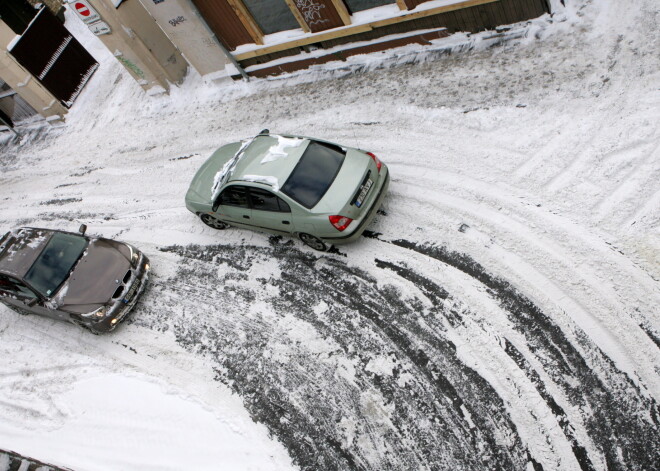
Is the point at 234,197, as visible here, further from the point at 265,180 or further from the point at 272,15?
the point at 272,15

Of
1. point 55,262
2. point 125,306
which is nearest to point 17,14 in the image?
point 55,262

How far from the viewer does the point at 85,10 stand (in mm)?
13758

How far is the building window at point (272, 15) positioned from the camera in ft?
42.2

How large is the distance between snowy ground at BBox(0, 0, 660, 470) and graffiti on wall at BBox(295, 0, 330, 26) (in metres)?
1.97

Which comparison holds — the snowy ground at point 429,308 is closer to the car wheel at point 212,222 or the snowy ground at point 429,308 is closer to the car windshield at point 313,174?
the car wheel at point 212,222

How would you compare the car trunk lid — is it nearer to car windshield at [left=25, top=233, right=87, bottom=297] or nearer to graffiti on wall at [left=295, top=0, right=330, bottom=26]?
graffiti on wall at [left=295, top=0, right=330, bottom=26]

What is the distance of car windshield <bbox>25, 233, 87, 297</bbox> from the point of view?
32.7 feet

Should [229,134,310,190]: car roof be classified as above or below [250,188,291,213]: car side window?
above

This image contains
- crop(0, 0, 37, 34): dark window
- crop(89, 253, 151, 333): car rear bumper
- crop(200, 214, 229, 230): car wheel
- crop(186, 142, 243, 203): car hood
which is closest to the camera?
crop(89, 253, 151, 333): car rear bumper

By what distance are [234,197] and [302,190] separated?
4.81 feet

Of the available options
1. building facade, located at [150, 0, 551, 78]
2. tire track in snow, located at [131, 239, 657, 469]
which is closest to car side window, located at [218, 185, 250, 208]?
tire track in snow, located at [131, 239, 657, 469]

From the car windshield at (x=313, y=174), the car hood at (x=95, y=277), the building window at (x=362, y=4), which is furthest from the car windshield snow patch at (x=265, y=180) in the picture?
the building window at (x=362, y=4)

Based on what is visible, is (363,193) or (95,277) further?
(95,277)

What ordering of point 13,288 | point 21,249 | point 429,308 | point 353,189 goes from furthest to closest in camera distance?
point 21,249
point 13,288
point 353,189
point 429,308
